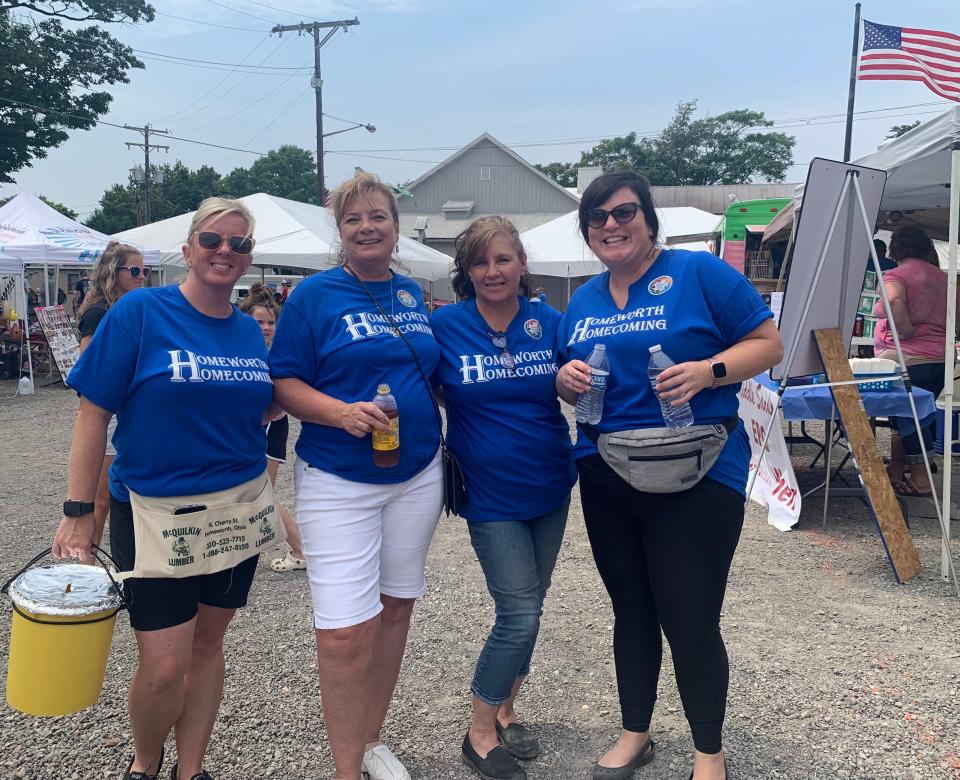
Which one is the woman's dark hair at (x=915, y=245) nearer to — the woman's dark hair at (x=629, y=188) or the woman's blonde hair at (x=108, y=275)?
the woman's dark hair at (x=629, y=188)

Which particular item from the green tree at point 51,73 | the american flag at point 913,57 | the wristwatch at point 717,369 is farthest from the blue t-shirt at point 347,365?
the green tree at point 51,73

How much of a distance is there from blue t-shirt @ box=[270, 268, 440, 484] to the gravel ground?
1.17m

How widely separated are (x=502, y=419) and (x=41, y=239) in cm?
1205

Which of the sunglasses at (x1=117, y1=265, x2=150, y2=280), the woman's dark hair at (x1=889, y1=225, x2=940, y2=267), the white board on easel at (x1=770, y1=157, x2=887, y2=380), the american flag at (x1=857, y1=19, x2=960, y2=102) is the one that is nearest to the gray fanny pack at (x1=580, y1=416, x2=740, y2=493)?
the white board on easel at (x1=770, y1=157, x2=887, y2=380)

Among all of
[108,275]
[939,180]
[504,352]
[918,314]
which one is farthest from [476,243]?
[939,180]

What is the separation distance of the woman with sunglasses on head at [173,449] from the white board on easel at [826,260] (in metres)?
3.41

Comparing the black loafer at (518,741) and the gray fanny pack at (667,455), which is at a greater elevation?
the gray fanny pack at (667,455)

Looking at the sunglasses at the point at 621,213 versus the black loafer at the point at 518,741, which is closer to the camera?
the sunglasses at the point at 621,213

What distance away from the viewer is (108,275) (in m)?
4.65

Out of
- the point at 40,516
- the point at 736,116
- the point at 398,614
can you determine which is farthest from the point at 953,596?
the point at 736,116

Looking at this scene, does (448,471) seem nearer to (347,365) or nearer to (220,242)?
(347,365)

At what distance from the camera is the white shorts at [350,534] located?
211cm

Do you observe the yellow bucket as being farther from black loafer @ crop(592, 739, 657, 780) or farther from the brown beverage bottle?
black loafer @ crop(592, 739, 657, 780)

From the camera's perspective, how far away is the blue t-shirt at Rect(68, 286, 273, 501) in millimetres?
1948
